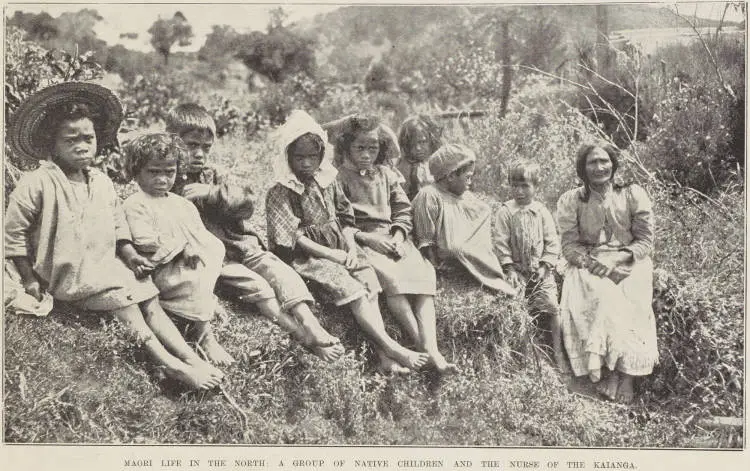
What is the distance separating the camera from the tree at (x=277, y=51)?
24.7 ft

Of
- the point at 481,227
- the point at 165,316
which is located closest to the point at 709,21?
the point at 481,227

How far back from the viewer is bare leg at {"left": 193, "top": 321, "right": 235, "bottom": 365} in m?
7.07

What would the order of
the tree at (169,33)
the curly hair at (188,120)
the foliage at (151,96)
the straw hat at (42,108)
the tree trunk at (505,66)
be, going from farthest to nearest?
the tree trunk at (505,66)
the tree at (169,33)
the foliage at (151,96)
the curly hair at (188,120)
the straw hat at (42,108)

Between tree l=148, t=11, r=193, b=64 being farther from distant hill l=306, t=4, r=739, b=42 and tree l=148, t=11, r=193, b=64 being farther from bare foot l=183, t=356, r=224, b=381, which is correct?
bare foot l=183, t=356, r=224, b=381


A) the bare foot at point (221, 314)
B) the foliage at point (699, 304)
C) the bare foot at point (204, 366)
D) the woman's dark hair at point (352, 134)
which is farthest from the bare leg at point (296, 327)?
the foliage at point (699, 304)

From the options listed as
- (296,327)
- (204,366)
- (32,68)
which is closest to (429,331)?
(296,327)

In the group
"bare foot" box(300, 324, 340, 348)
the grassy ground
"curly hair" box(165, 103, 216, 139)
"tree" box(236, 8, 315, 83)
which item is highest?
"tree" box(236, 8, 315, 83)

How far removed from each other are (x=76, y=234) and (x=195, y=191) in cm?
76

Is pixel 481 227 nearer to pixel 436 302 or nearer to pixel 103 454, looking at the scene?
pixel 436 302

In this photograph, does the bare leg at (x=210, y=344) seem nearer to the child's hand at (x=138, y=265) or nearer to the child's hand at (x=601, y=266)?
the child's hand at (x=138, y=265)

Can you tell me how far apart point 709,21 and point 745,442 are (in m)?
2.70

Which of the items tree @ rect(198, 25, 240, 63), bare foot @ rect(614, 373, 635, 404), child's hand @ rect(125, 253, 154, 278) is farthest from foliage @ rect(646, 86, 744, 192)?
child's hand @ rect(125, 253, 154, 278)

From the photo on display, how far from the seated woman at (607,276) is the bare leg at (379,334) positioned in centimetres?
99

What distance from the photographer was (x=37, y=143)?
708cm
